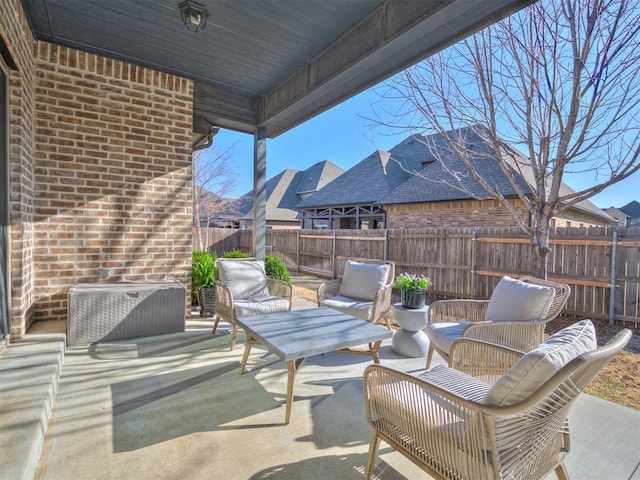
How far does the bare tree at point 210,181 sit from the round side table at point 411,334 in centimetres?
1155

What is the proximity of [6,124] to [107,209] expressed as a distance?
4.69 feet

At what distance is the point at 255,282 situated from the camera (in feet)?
14.9

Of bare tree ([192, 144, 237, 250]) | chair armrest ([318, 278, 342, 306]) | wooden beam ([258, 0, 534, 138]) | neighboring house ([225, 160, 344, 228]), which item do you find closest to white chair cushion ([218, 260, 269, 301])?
chair armrest ([318, 278, 342, 306])

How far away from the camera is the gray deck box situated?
3.70m

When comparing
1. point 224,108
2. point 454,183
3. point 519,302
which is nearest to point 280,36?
point 224,108

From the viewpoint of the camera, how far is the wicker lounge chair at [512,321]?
2.89 metres

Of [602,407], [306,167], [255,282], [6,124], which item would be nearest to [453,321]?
[602,407]

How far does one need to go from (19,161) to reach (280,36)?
286cm

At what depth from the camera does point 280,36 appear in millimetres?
3719

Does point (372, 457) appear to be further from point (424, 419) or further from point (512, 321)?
point (512, 321)

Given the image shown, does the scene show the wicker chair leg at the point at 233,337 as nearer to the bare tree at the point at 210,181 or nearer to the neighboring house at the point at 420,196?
the neighboring house at the point at 420,196

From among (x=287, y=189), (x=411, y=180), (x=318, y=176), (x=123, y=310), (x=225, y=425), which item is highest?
(x=318, y=176)

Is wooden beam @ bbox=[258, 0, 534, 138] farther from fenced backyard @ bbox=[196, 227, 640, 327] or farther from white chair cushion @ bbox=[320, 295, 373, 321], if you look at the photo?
fenced backyard @ bbox=[196, 227, 640, 327]

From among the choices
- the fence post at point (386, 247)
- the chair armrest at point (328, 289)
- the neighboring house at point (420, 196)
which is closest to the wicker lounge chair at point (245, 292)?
the chair armrest at point (328, 289)
